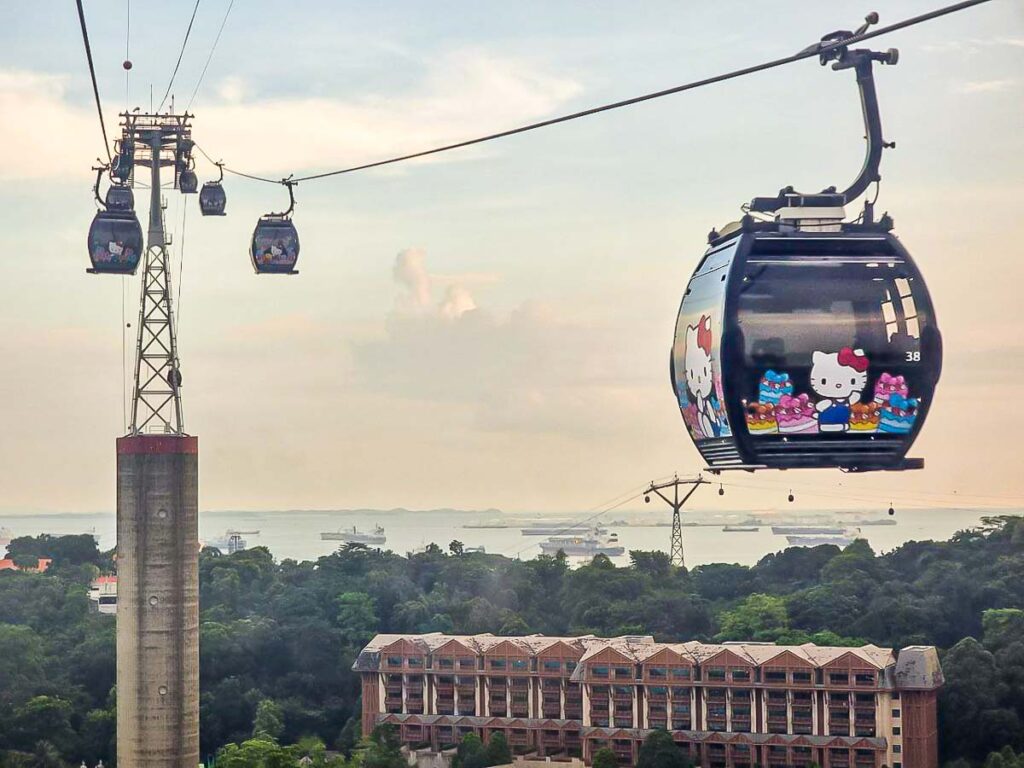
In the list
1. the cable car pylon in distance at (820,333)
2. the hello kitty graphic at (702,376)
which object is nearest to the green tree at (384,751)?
the hello kitty graphic at (702,376)

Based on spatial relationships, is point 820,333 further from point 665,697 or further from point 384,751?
point 665,697

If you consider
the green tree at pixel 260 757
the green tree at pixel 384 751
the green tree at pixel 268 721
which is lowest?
the green tree at pixel 384 751

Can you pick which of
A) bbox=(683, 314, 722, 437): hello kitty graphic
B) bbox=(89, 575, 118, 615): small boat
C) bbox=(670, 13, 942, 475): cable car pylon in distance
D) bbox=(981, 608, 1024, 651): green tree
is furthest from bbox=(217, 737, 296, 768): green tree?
bbox=(89, 575, 118, 615): small boat

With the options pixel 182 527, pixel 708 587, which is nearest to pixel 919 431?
pixel 182 527

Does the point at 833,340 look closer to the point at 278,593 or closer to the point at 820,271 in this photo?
the point at 820,271

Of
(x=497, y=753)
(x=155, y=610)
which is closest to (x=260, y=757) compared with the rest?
(x=155, y=610)

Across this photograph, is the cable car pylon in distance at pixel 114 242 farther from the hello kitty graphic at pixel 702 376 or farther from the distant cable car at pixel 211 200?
the hello kitty graphic at pixel 702 376
